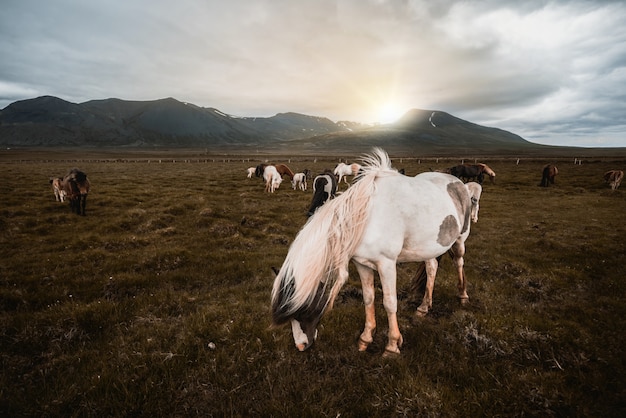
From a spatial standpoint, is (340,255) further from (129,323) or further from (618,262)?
(618,262)

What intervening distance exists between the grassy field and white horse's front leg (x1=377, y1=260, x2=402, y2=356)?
0.24m

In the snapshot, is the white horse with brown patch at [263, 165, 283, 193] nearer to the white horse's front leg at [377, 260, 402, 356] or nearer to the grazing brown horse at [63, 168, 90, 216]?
the grazing brown horse at [63, 168, 90, 216]

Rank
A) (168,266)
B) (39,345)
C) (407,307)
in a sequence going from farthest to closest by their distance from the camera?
(168,266)
(407,307)
(39,345)

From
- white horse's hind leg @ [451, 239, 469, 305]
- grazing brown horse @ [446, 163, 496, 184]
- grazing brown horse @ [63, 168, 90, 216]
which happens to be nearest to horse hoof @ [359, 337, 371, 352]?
white horse's hind leg @ [451, 239, 469, 305]

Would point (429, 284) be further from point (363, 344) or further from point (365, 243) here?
point (365, 243)

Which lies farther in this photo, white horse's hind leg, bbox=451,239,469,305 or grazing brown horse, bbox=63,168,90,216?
grazing brown horse, bbox=63,168,90,216

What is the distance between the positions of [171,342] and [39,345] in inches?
86.6

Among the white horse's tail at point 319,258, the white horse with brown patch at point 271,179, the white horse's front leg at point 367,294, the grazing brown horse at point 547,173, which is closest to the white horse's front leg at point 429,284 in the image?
the white horse's front leg at point 367,294

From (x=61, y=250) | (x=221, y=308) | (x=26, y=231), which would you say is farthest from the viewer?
(x=26, y=231)

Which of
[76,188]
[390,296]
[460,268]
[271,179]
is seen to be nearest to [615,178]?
[460,268]

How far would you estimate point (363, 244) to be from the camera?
4.24 m

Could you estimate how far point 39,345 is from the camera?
4.57 m

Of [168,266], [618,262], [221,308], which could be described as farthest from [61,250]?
[618,262]

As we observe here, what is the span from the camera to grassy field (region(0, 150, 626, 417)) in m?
3.49
